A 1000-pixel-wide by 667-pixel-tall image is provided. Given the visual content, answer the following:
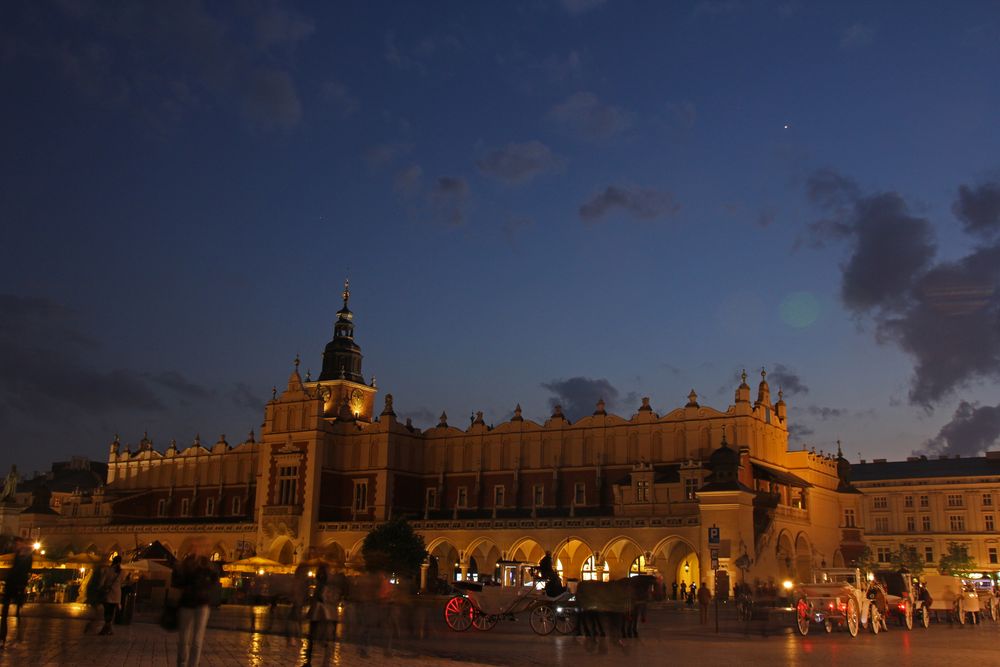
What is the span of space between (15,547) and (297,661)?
5882 millimetres

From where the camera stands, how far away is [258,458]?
7994 cm

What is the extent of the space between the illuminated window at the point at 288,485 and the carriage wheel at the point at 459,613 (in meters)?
44.8

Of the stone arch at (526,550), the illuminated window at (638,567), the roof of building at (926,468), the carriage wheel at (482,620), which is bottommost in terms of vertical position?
the carriage wheel at (482,620)

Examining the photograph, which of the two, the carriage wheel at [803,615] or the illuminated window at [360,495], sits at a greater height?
the illuminated window at [360,495]

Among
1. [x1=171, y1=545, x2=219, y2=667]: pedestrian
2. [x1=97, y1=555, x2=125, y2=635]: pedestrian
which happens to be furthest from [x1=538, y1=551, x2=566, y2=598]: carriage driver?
[x1=171, y1=545, x2=219, y2=667]: pedestrian

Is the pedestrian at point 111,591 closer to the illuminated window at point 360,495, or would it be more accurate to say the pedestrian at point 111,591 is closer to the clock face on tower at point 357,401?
the illuminated window at point 360,495

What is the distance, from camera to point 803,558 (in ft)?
205

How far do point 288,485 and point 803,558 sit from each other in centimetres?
3587

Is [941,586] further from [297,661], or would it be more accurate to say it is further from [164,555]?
[164,555]

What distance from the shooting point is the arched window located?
185ft

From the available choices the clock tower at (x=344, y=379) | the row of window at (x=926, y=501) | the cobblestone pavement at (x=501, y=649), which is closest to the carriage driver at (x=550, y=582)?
the cobblestone pavement at (x=501, y=649)

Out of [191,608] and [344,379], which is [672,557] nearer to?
[344,379]

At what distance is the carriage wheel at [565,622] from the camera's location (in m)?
28.1

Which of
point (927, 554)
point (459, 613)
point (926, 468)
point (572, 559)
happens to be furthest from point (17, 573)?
point (926, 468)
